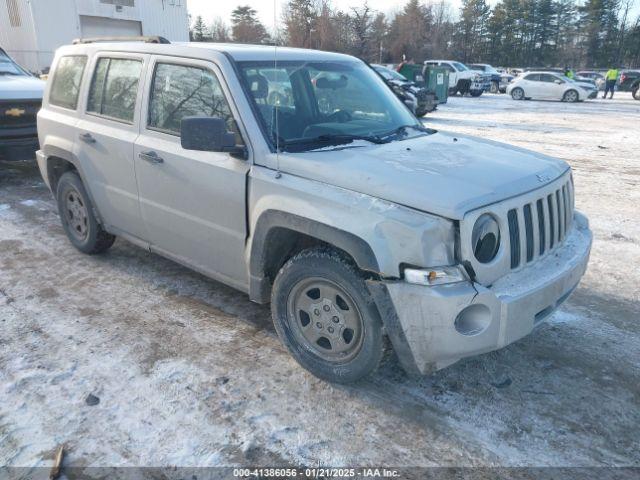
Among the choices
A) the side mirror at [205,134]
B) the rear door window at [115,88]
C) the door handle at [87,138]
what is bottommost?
the door handle at [87,138]

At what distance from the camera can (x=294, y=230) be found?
318cm

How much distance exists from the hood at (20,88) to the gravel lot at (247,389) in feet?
13.0

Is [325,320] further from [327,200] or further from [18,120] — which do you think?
[18,120]

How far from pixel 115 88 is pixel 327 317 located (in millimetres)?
2747

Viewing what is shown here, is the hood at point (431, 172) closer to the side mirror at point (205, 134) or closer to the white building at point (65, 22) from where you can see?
the side mirror at point (205, 134)

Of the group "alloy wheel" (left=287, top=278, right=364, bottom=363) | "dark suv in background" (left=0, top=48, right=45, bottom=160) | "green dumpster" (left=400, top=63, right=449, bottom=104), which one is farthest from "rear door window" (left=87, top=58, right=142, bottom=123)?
"green dumpster" (left=400, top=63, right=449, bottom=104)

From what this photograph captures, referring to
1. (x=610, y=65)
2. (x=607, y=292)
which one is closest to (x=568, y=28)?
(x=610, y=65)

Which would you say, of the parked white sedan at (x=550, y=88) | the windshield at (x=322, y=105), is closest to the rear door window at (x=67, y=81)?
the windshield at (x=322, y=105)

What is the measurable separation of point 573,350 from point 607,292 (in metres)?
1.21

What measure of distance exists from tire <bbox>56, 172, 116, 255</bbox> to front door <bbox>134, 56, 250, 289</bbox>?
1033mm

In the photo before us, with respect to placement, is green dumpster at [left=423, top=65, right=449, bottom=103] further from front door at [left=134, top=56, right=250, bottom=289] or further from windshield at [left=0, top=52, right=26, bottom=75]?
front door at [left=134, top=56, right=250, bottom=289]

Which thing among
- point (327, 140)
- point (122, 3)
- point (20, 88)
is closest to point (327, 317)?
point (327, 140)

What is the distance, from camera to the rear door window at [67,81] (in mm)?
4820

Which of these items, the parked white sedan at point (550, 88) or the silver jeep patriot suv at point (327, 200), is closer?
the silver jeep patriot suv at point (327, 200)
